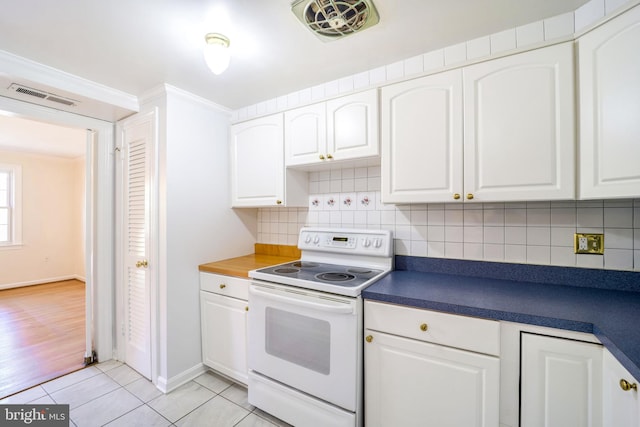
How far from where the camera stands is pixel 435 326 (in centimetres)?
122

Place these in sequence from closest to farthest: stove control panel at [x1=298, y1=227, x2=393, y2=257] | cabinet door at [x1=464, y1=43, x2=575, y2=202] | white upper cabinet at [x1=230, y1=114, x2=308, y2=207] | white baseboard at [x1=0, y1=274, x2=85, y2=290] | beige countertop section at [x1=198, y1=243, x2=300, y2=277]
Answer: cabinet door at [x1=464, y1=43, x2=575, y2=202] → stove control panel at [x1=298, y1=227, x2=393, y2=257] → beige countertop section at [x1=198, y1=243, x2=300, y2=277] → white upper cabinet at [x1=230, y1=114, x2=308, y2=207] → white baseboard at [x1=0, y1=274, x2=85, y2=290]

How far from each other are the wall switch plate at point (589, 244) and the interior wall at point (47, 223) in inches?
257

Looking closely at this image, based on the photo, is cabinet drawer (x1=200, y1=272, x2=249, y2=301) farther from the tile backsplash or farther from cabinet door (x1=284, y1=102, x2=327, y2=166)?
cabinet door (x1=284, y1=102, x2=327, y2=166)

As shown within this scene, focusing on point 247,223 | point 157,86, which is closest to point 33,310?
point 247,223

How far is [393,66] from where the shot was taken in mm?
1696

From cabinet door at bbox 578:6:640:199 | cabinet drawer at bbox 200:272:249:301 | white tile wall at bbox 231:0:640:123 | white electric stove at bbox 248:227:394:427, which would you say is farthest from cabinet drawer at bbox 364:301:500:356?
white tile wall at bbox 231:0:640:123

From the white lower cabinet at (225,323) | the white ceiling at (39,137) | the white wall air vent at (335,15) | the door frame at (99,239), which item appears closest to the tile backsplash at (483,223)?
the white lower cabinet at (225,323)

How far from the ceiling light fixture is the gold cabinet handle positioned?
1920mm

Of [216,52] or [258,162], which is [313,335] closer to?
[258,162]

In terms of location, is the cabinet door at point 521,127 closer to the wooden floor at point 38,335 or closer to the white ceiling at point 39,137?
the wooden floor at point 38,335

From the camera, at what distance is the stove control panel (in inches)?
71.4

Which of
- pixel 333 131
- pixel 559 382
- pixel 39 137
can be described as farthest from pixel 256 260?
pixel 39 137

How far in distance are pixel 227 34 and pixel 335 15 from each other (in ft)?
1.79

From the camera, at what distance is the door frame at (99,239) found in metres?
2.23
